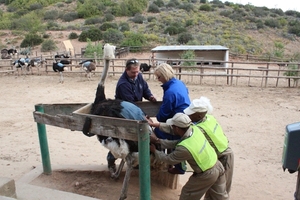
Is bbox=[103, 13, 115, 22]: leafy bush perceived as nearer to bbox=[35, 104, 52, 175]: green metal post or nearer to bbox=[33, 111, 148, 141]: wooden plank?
bbox=[35, 104, 52, 175]: green metal post

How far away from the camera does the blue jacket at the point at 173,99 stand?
289 centimetres

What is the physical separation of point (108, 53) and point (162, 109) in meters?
0.77

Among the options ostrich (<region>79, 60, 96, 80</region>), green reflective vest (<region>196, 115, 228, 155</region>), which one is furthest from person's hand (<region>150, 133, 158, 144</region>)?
ostrich (<region>79, 60, 96, 80</region>)

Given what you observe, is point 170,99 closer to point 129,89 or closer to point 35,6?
point 129,89

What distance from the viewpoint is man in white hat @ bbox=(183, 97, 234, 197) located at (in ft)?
8.52

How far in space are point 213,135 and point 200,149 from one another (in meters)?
0.35

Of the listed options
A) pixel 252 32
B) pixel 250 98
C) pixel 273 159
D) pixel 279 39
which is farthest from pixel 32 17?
pixel 273 159

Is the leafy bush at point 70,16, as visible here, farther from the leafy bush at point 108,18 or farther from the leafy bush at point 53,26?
the leafy bush at point 108,18

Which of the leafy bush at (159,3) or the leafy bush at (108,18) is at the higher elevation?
the leafy bush at (159,3)

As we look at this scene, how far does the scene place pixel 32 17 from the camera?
37.2 meters

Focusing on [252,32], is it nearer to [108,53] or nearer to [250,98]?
[250,98]

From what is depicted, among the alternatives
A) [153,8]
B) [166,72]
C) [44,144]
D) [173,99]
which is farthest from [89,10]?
[173,99]

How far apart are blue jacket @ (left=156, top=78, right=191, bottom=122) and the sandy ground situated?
0.88 meters

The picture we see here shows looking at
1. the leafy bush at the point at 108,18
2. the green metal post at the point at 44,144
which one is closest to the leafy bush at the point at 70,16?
the leafy bush at the point at 108,18
